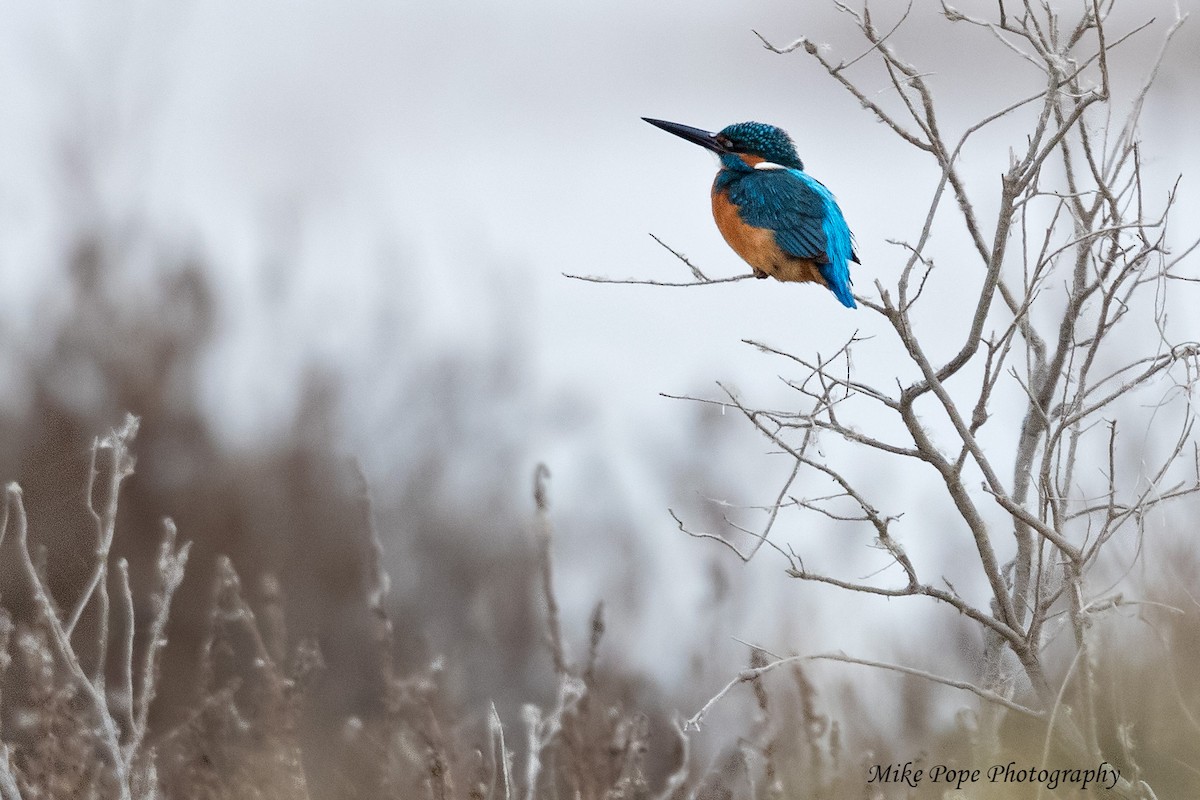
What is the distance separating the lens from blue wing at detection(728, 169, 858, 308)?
3492mm

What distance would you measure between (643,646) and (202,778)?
12.3 feet

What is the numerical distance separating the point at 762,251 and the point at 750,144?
23.5 inches

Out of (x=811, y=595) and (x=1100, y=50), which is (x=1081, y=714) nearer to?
(x=1100, y=50)

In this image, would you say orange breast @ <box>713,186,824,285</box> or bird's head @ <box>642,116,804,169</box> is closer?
orange breast @ <box>713,186,824,285</box>

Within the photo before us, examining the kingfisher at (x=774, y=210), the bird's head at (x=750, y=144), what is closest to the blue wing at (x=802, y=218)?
the kingfisher at (x=774, y=210)

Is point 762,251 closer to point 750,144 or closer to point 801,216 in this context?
point 801,216

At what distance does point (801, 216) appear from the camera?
11.8 feet

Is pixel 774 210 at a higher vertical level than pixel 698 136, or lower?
lower

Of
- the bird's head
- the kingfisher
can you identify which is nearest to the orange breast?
the kingfisher

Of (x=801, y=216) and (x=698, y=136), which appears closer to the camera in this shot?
(x=801, y=216)

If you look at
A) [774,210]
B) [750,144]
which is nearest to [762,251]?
[774,210]

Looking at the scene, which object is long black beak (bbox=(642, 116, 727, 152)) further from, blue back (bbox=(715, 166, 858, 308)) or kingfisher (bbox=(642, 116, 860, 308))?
blue back (bbox=(715, 166, 858, 308))

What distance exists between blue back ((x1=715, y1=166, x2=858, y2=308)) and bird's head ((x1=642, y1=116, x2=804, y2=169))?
0.14 meters

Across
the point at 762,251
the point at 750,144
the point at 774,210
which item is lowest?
the point at 762,251
